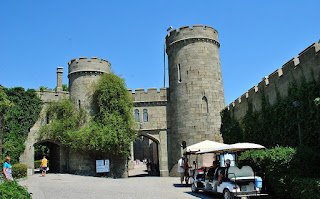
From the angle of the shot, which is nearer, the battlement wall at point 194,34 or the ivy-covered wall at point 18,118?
the ivy-covered wall at point 18,118

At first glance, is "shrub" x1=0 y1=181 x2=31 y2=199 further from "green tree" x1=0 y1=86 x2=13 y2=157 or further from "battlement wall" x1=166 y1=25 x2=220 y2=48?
"battlement wall" x1=166 y1=25 x2=220 y2=48

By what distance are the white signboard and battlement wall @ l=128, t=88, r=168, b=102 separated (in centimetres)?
586

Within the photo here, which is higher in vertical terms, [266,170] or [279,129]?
[279,129]

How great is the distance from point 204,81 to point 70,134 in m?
11.8

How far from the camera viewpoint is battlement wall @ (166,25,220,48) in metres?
25.3

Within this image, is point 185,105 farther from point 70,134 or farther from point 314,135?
point 314,135

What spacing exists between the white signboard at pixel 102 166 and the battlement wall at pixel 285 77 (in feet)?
37.9

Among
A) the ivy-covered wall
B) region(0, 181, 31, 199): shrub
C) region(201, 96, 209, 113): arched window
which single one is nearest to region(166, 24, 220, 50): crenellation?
region(201, 96, 209, 113): arched window

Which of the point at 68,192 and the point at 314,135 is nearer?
the point at 314,135

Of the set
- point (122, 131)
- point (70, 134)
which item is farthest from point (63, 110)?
point (122, 131)

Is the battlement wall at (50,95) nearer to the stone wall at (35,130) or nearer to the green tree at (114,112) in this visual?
the stone wall at (35,130)

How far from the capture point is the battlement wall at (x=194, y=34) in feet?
83.0

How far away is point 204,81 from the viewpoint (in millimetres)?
24828

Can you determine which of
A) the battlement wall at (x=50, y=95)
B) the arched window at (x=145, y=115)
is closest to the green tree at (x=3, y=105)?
the battlement wall at (x=50, y=95)
